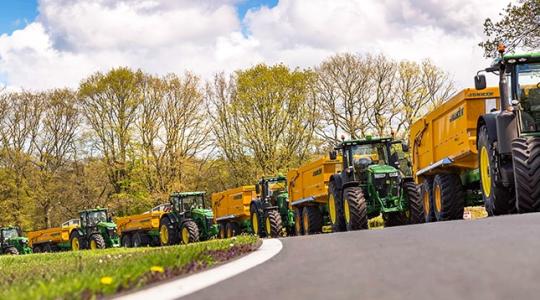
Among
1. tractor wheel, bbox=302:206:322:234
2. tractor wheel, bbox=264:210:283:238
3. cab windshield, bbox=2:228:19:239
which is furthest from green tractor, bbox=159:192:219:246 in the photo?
cab windshield, bbox=2:228:19:239

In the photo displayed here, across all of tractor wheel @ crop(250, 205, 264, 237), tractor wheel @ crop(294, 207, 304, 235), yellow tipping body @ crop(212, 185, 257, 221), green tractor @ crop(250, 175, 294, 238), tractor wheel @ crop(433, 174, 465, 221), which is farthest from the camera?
yellow tipping body @ crop(212, 185, 257, 221)

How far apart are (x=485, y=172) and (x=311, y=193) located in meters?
11.7

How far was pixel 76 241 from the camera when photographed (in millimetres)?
44031

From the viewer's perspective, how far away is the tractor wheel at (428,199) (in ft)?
59.6

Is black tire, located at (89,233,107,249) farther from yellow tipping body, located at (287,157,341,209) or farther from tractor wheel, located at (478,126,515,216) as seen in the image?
tractor wheel, located at (478,126,515,216)

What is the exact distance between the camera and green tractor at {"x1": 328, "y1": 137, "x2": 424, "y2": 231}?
1950cm

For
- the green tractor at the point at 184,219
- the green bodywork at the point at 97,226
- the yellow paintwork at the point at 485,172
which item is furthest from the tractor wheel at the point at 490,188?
the green bodywork at the point at 97,226

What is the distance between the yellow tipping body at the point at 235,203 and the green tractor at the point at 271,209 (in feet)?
3.65

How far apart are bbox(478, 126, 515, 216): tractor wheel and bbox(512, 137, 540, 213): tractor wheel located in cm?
98

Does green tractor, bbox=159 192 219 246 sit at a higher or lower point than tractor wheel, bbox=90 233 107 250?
higher

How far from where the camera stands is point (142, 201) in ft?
152

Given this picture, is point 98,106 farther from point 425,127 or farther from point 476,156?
point 476,156

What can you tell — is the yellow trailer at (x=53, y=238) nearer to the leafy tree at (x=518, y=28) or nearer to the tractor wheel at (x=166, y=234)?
the tractor wheel at (x=166, y=234)

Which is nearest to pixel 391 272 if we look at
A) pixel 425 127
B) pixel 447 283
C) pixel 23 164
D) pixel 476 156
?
pixel 447 283
